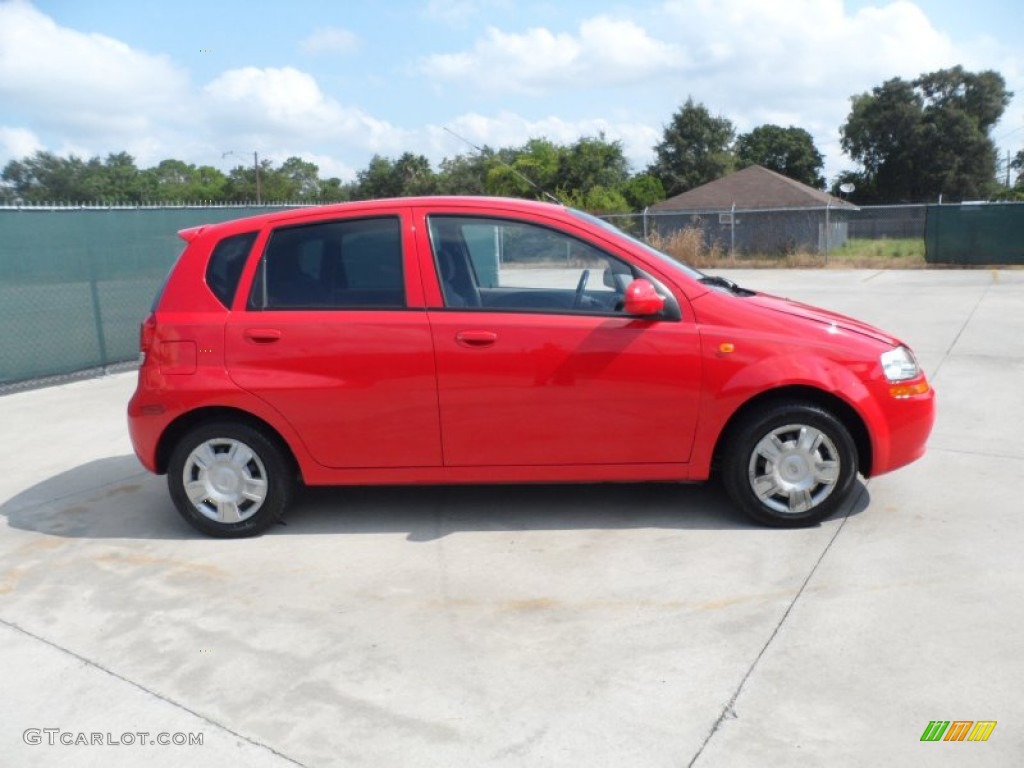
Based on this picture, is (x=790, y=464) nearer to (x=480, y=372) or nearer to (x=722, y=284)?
(x=722, y=284)

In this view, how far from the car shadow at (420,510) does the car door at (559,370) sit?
431mm

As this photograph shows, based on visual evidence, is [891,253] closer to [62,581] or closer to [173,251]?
[173,251]

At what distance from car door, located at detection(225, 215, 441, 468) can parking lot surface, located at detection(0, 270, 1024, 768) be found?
1.88 ft

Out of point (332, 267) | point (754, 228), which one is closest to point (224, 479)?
point (332, 267)

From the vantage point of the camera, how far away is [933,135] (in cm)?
5588

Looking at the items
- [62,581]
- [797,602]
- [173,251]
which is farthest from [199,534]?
[173,251]

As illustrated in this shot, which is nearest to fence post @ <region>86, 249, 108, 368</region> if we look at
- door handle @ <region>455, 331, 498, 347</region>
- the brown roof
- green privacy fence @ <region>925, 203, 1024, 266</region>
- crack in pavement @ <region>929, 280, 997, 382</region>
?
door handle @ <region>455, 331, 498, 347</region>

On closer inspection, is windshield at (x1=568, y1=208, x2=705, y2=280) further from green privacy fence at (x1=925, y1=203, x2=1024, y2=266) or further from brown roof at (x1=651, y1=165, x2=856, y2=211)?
brown roof at (x1=651, y1=165, x2=856, y2=211)

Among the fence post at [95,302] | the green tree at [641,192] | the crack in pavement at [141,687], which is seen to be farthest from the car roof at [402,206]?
the green tree at [641,192]

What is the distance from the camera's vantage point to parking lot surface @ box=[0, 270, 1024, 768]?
3.01 meters

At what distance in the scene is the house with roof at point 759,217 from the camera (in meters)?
30.8

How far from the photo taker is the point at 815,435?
15.1 ft

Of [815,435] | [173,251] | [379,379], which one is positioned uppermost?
[173,251]

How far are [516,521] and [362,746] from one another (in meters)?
2.12
